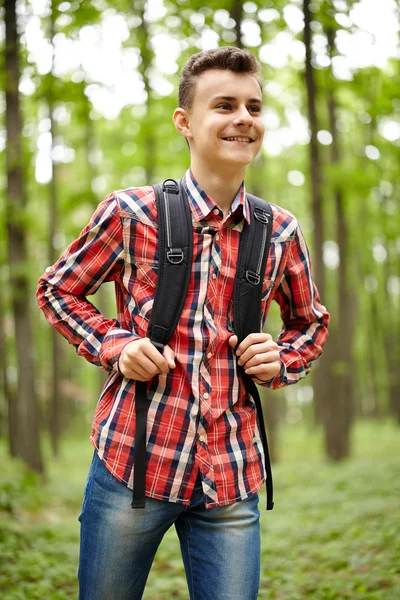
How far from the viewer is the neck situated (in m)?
2.28

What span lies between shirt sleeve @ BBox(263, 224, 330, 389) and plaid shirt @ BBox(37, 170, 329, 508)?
0.37ft

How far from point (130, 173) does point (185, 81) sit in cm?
1505

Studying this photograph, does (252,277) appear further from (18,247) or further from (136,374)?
(18,247)

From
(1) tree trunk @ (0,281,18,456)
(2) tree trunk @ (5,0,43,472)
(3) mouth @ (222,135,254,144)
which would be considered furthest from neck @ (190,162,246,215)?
(1) tree trunk @ (0,281,18,456)

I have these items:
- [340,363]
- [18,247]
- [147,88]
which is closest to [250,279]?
[18,247]

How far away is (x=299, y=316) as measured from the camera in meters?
2.50

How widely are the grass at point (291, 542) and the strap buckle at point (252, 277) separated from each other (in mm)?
3290

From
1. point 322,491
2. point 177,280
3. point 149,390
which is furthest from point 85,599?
point 322,491

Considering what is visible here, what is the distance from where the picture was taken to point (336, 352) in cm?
1220

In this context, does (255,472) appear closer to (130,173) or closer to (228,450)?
(228,450)

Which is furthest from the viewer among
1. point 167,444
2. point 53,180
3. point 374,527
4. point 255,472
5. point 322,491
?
point 53,180

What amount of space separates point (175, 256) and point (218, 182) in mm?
401

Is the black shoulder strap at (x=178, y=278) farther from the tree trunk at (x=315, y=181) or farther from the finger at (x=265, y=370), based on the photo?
the tree trunk at (x=315, y=181)

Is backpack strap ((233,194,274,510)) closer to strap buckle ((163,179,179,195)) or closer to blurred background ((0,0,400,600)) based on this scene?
strap buckle ((163,179,179,195))
